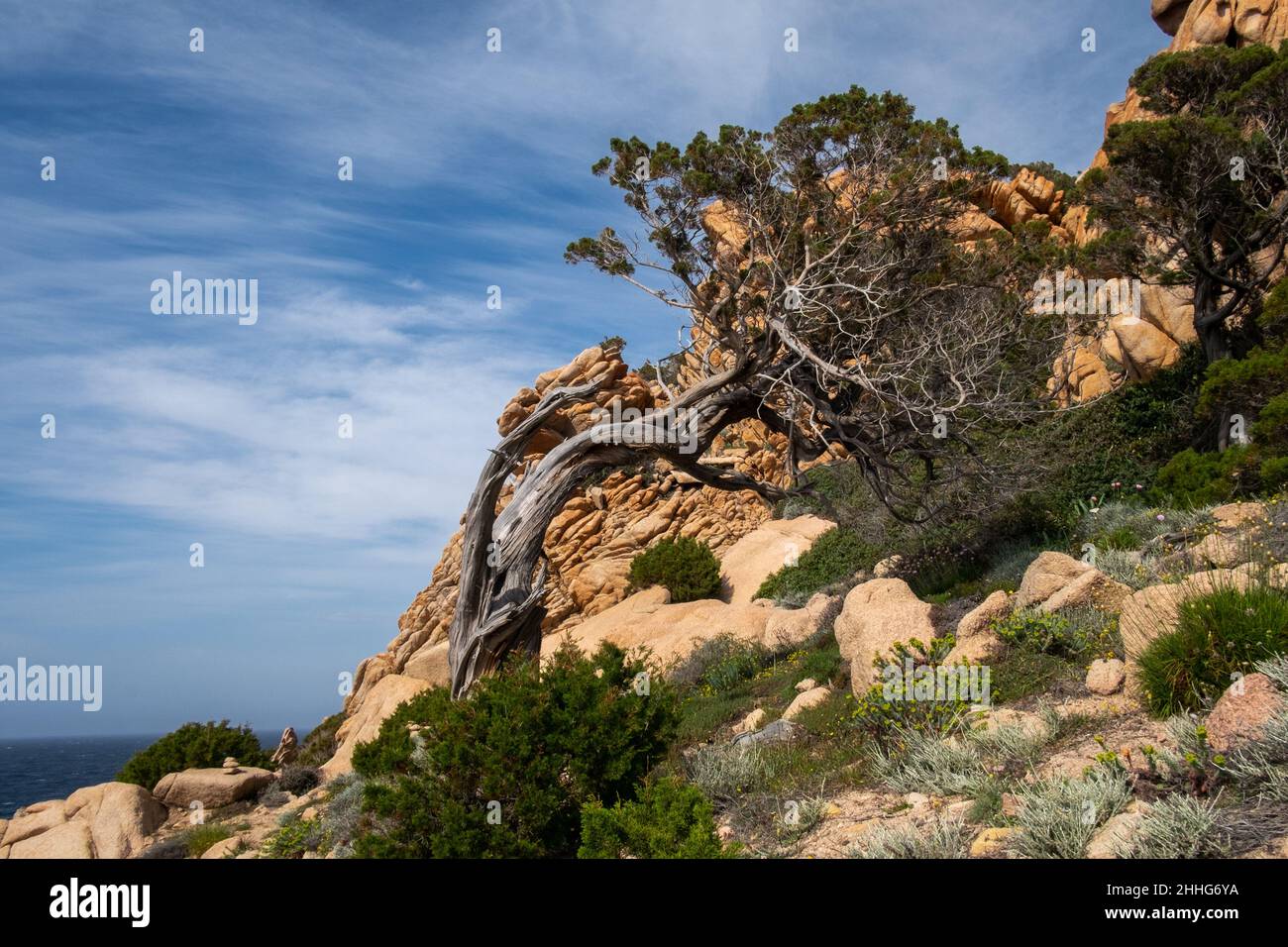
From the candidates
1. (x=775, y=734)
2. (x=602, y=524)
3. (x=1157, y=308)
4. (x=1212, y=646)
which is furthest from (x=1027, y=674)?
(x=602, y=524)

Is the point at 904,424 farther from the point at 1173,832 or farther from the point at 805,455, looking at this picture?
the point at 1173,832

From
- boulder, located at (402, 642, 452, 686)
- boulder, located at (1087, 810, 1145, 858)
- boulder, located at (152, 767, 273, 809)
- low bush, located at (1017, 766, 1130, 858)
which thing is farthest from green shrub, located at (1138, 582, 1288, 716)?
boulder, located at (402, 642, 452, 686)

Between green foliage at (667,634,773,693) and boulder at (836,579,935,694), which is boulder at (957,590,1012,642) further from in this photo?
green foliage at (667,634,773,693)

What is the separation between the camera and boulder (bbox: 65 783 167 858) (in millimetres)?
12547

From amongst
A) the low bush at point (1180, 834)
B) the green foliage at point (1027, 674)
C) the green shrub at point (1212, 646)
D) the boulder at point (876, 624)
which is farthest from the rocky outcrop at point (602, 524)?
the low bush at point (1180, 834)

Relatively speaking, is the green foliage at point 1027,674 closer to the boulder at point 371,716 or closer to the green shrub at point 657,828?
the green shrub at point 657,828

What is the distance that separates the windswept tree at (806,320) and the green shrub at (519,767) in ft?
16.1

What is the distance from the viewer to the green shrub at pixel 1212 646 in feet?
19.4

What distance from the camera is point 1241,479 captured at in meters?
12.3

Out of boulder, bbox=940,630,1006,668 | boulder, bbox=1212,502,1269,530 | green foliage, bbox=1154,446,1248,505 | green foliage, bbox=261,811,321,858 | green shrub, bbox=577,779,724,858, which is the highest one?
green foliage, bbox=1154,446,1248,505

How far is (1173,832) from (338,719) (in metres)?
23.0

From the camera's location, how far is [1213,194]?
1595cm

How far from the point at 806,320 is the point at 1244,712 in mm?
8674

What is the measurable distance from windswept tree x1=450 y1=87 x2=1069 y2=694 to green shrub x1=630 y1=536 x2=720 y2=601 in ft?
28.5
